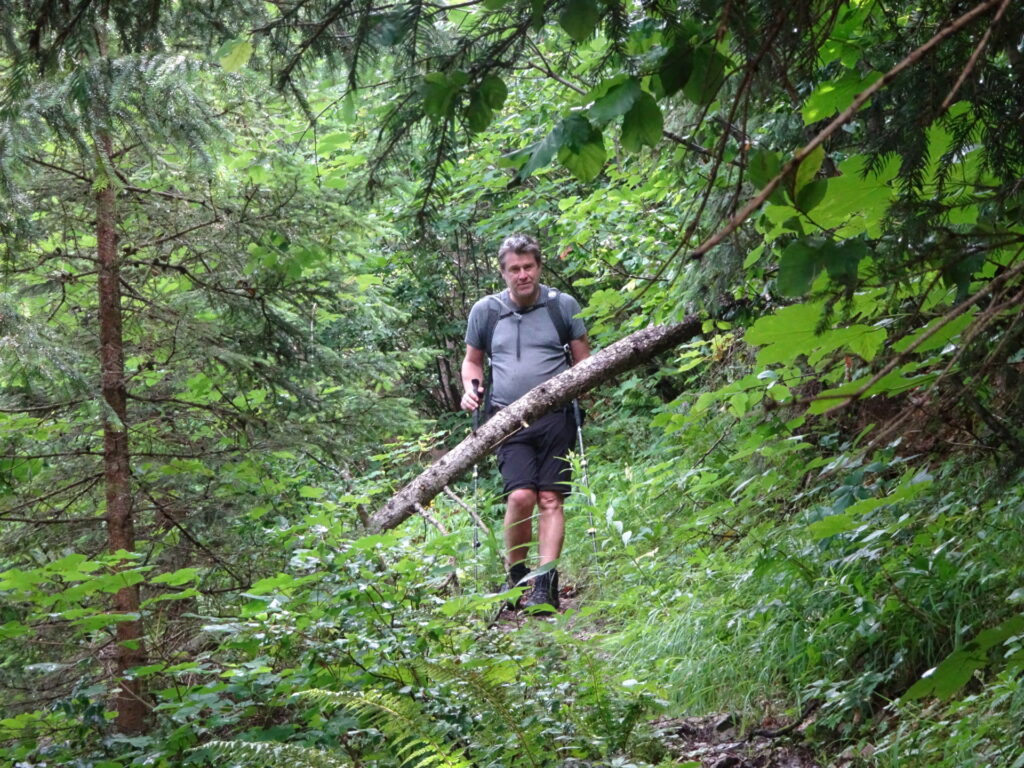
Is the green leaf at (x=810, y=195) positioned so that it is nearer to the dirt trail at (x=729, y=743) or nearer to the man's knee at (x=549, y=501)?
the dirt trail at (x=729, y=743)

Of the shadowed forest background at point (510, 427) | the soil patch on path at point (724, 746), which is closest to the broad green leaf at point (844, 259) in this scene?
the shadowed forest background at point (510, 427)

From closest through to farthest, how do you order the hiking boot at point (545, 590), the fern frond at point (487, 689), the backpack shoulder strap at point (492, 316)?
the fern frond at point (487, 689) → the hiking boot at point (545, 590) → the backpack shoulder strap at point (492, 316)

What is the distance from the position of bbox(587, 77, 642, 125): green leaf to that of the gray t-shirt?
476cm

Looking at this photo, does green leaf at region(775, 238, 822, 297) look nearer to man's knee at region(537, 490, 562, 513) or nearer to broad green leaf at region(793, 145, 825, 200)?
broad green leaf at region(793, 145, 825, 200)

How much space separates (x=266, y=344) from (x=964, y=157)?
15.4ft

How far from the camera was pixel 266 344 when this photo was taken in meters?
6.18

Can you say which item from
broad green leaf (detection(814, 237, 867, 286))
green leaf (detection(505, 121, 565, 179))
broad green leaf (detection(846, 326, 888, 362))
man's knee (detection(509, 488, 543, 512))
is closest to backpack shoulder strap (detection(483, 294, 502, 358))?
man's knee (detection(509, 488, 543, 512))

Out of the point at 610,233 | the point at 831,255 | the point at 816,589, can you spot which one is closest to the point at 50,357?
the point at 816,589

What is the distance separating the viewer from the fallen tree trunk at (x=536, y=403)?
264 inches

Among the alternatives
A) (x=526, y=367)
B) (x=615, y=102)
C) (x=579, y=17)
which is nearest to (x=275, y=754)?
(x=615, y=102)

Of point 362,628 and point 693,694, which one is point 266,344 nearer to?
point 362,628

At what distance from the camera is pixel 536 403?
6.69 metres

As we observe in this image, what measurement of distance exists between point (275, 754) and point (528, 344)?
167 inches

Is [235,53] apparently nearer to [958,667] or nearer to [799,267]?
[799,267]
